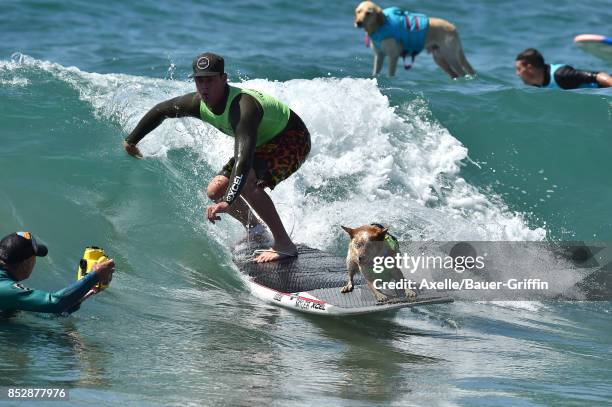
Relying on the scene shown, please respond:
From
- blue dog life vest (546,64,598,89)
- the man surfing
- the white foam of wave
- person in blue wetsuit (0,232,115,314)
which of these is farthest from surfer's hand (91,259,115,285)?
blue dog life vest (546,64,598,89)

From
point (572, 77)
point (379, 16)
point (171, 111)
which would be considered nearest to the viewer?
point (171, 111)

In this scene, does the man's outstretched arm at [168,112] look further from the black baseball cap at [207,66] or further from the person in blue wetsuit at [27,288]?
the person in blue wetsuit at [27,288]

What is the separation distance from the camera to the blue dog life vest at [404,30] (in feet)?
44.6

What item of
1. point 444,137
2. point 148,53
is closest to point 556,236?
point 444,137

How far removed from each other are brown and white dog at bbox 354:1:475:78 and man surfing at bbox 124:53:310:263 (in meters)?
6.45

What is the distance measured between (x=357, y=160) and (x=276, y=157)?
2.85 m

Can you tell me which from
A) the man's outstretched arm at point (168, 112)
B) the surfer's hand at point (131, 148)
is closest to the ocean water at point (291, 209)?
the surfer's hand at point (131, 148)

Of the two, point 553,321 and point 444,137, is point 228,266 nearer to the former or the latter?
point 553,321

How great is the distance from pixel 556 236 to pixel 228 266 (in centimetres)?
347

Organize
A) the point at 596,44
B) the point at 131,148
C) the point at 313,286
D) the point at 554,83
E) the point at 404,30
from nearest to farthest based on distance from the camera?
the point at 313,286 → the point at 131,148 → the point at 554,83 → the point at 596,44 → the point at 404,30

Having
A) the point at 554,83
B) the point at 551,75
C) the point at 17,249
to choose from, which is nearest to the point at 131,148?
the point at 17,249

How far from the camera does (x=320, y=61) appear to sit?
15305 millimetres

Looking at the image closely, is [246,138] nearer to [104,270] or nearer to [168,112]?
[168,112]

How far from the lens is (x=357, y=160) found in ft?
32.8
